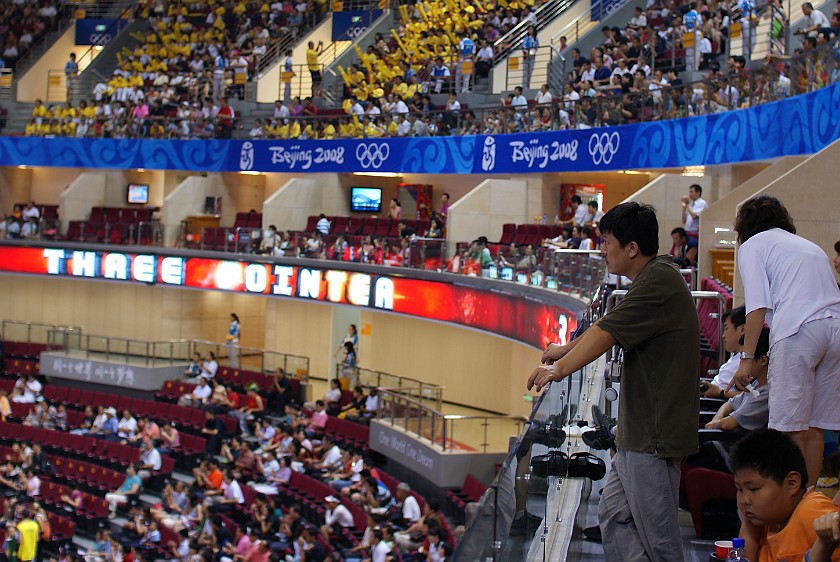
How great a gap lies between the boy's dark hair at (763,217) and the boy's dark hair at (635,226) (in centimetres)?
88

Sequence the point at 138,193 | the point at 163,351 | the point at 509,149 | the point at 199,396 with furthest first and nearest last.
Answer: the point at 138,193 < the point at 163,351 < the point at 199,396 < the point at 509,149

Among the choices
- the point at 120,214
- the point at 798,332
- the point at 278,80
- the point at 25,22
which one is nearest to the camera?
the point at 798,332

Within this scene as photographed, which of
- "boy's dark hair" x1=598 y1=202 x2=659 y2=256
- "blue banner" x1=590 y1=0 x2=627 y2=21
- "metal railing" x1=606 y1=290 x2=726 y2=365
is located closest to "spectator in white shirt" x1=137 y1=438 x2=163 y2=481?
"metal railing" x1=606 y1=290 x2=726 y2=365

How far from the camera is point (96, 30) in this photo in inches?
A: 1361

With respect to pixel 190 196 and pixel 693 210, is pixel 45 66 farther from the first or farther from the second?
pixel 693 210

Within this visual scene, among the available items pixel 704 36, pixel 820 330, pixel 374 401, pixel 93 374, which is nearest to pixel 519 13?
pixel 704 36

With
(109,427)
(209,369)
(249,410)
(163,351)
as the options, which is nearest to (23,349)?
(163,351)

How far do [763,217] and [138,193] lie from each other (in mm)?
27199

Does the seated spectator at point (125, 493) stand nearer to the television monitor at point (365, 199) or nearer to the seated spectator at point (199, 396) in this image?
the seated spectator at point (199, 396)

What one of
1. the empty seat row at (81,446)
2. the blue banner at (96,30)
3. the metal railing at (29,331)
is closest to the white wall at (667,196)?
the empty seat row at (81,446)

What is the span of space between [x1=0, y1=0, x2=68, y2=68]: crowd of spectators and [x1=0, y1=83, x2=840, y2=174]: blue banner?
6.19 m

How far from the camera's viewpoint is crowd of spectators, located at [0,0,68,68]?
34062 mm

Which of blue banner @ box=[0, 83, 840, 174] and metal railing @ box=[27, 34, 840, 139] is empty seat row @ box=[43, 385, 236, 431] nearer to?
blue banner @ box=[0, 83, 840, 174]

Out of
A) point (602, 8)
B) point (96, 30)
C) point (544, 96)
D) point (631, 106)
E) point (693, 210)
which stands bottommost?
point (693, 210)
